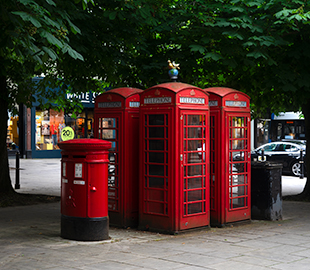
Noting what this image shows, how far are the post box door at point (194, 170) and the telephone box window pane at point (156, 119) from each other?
333 millimetres

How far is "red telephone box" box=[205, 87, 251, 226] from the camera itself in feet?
27.7

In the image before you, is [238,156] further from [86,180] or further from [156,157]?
[86,180]

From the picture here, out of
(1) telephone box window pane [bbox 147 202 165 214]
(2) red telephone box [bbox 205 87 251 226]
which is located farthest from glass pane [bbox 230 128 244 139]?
(1) telephone box window pane [bbox 147 202 165 214]

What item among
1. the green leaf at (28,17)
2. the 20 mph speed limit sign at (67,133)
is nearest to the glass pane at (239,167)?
the green leaf at (28,17)

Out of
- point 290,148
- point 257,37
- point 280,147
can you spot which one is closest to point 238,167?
point 257,37

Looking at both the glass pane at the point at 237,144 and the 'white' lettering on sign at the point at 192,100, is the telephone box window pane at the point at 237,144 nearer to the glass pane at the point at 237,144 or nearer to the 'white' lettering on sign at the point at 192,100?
the glass pane at the point at 237,144

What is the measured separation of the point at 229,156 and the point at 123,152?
1.84 m

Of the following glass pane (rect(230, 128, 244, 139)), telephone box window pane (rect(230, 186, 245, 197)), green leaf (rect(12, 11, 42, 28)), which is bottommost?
telephone box window pane (rect(230, 186, 245, 197))

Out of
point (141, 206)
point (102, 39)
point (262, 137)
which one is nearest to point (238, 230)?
point (141, 206)

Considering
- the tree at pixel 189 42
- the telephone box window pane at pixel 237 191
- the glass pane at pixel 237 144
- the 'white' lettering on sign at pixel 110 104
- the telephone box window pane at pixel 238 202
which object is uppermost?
the tree at pixel 189 42

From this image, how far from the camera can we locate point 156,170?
795cm

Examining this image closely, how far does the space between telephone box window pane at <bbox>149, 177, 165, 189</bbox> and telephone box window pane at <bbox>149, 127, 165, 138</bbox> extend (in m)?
0.69

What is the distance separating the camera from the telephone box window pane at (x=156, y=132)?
7824 millimetres

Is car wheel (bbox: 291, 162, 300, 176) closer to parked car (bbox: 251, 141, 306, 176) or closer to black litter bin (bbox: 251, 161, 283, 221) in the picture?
parked car (bbox: 251, 141, 306, 176)
